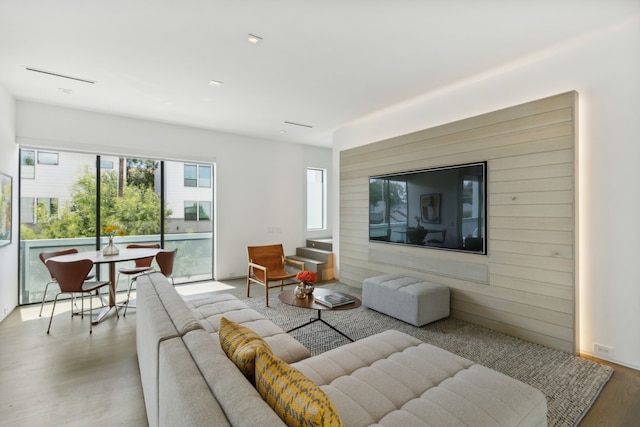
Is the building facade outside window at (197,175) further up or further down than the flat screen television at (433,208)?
further up

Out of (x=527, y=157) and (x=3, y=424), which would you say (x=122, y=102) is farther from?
(x=527, y=157)

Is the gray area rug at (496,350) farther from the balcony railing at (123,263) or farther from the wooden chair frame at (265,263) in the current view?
the balcony railing at (123,263)

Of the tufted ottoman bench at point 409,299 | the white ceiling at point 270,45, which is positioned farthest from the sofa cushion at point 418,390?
the white ceiling at point 270,45

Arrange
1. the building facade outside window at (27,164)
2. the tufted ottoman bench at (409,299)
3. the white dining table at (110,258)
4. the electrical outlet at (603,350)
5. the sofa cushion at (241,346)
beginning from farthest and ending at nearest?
the building facade outside window at (27,164), the white dining table at (110,258), the tufted ottoman bench at (409,299), the electrical outlet at (603,350), the sofa cushion at (241,346)

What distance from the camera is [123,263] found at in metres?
4.95

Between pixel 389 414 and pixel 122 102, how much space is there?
478 centimetres

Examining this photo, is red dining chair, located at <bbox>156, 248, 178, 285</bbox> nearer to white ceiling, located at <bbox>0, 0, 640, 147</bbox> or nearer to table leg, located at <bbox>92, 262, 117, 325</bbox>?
table leg, located at <bbox>92, 262, 117, 325</bbox>

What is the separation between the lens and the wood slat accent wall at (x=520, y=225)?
9.13 feet

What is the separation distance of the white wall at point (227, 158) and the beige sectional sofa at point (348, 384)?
365 centimetres

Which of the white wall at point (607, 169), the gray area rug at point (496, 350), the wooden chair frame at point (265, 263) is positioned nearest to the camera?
the gray area rug at point (496, 350)

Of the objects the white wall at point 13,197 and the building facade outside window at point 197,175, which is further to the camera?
the building facade outside window at point 197,175

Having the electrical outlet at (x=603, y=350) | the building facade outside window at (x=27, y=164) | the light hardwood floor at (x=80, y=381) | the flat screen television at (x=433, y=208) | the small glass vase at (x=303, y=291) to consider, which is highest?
the building facade outside window at (x=27, y=164)

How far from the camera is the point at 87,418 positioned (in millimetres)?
1964

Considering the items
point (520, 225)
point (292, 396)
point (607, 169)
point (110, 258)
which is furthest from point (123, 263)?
point (607, 169)
